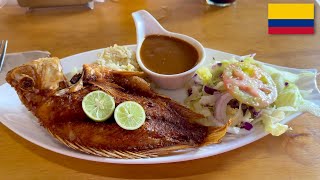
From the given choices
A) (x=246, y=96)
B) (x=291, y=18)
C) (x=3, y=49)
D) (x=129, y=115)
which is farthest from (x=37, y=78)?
(x=291, y=18)

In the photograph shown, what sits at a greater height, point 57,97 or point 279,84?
point 57,97

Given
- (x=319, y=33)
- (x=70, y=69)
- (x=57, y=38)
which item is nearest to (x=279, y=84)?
(x=319, y=33)

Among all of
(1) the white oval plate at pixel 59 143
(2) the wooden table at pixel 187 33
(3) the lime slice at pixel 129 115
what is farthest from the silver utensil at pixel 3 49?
(3) the lime slice at pixel 129 115

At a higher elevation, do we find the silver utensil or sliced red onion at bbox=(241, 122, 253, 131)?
the silver utensil

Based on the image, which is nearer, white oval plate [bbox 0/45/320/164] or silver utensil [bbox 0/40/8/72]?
white oval plate [bbox 0/45/320/164]

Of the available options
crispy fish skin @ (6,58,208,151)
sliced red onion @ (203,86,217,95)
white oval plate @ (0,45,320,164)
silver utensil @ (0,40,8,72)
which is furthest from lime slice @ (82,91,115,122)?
silver utensil @ (0,40,8,72)

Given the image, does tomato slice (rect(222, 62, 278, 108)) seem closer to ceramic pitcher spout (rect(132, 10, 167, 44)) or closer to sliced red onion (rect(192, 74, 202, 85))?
sliced red onion (rect(192, 74, 202, 85))

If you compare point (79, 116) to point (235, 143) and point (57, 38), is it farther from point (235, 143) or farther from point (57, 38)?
point (57, 38)

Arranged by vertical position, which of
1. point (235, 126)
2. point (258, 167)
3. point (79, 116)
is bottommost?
point (258, 167)
